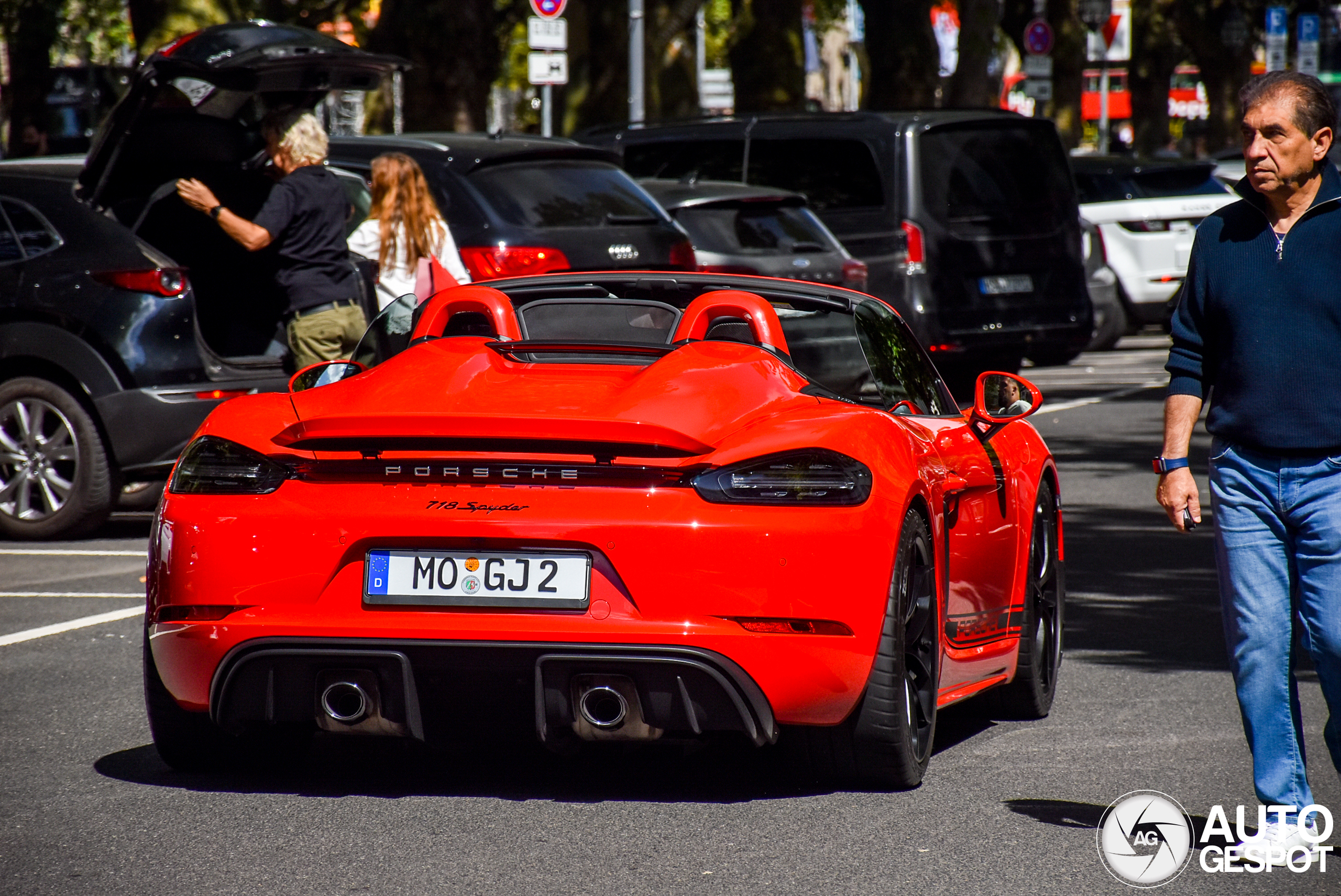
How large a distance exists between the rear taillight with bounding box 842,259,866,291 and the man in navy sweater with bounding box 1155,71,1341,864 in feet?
31.7

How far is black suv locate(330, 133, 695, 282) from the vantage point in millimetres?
10797

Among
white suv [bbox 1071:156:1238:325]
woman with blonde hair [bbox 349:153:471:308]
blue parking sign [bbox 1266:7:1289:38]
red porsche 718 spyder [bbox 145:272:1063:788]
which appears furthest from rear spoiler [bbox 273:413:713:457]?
blue parking sign [bbox 1266:7:1289:38]

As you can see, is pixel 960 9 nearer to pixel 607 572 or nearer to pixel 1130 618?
pixel 1130 618

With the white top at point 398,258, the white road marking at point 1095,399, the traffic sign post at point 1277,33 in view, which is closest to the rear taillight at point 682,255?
→ the white top at point 398,258

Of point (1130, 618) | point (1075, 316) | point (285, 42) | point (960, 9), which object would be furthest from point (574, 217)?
point (960, 9)

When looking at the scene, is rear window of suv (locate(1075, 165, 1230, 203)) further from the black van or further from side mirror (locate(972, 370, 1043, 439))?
side mirror (locate(972, 370, 1043, 439))

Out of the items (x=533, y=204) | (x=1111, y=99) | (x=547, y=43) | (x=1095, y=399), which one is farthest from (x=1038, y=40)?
(x=1111, y=99)

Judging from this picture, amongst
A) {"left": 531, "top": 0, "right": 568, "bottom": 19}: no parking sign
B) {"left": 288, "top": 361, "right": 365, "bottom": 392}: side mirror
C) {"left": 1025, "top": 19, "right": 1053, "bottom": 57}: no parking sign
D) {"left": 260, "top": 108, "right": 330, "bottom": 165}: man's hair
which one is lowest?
{"left": 288, "top": 361, "right": 365, "bottom": 392}: side mirror

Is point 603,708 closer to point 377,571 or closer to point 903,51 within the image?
point 377,571

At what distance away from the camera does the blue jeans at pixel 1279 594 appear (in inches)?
176

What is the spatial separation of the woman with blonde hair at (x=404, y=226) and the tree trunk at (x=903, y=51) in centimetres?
1620

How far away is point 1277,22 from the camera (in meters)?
28.6

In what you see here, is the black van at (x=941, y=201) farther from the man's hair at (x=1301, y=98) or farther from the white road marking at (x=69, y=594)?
the man's hair at (x=1301, y=98)

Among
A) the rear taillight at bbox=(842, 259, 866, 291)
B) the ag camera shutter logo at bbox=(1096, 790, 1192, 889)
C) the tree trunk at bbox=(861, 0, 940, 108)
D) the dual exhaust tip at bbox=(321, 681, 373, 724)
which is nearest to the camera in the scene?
the ag camera shutter logo at bbox=(1096, 790, 1192, 889)
